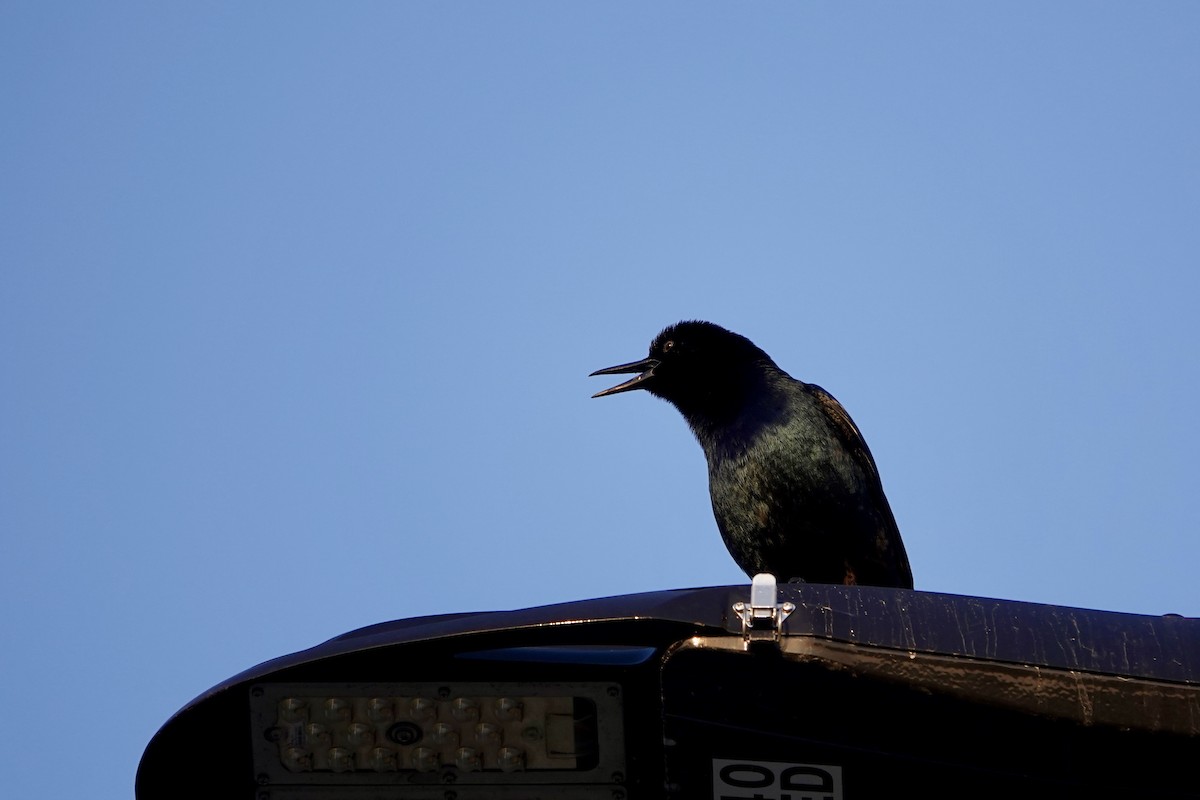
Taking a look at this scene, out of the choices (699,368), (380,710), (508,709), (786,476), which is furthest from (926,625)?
(699,368)

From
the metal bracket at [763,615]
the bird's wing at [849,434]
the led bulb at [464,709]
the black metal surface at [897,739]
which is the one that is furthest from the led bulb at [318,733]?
the bird's wing at [849,434]

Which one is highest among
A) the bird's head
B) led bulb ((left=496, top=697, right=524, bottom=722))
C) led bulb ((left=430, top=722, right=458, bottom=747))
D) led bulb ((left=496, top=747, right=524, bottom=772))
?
the bird's head

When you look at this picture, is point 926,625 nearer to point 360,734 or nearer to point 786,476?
point 360,734

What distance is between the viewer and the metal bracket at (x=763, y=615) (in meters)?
2.91

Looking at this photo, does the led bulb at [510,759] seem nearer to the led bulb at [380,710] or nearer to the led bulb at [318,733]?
the led bulb at [380,710]

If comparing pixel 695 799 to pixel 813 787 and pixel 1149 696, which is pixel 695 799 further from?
pixel 1149 696

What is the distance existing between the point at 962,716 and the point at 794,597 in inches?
15.5

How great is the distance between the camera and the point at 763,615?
2.92 meters

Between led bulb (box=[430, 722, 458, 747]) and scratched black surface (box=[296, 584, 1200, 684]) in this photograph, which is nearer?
scratched black surface (box=[296, 584, 1200, 684])

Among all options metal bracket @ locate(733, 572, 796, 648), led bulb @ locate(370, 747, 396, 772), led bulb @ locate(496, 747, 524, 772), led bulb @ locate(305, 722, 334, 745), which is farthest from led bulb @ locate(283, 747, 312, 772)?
metal bracket @ locate(733, 572, 796, 648)

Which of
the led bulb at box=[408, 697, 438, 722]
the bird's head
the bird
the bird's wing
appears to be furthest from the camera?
the bird's head

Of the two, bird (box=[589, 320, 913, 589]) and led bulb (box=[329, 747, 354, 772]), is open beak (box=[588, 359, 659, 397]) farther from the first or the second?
led bulb (box=[329, 747, 354, 772])

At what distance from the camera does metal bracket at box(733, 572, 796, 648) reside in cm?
291

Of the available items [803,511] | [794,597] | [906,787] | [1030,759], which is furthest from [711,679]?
[803,511]
